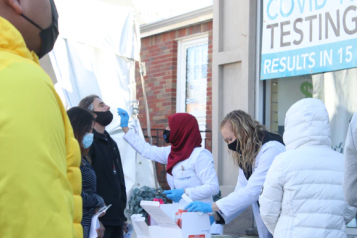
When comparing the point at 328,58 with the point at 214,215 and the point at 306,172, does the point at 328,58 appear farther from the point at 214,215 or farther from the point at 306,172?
the point at 306,172

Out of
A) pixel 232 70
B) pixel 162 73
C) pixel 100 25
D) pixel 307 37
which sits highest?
pixel 100 25

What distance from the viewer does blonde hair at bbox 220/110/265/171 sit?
4281 millimetres

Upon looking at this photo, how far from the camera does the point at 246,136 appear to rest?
14.2ft

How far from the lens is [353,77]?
556cm

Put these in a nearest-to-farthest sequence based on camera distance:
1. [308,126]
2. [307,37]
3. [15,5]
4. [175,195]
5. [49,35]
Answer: [15,5] → [49,35] → [308,126] → [175,195] → [307,37]

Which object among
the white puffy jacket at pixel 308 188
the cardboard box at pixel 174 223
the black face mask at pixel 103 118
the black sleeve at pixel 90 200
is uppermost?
the black face mask at pixel 103 118

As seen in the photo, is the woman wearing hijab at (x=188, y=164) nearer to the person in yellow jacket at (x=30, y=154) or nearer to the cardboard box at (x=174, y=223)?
the cardboard box at (x=174, y=223)

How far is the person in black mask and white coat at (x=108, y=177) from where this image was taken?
466 centimetres

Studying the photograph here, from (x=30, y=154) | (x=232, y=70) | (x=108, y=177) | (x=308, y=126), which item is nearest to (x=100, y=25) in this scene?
(x=232, y=70)

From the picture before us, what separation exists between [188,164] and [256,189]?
3.38 feet

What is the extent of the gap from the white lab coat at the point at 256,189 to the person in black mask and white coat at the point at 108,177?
1.02m

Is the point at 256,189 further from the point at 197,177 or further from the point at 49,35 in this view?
the point at 49,35

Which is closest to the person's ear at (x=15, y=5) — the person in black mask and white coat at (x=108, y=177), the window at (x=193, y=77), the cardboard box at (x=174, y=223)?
the cardboard box at (x=174, y=223)

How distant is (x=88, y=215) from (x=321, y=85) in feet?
10.6
